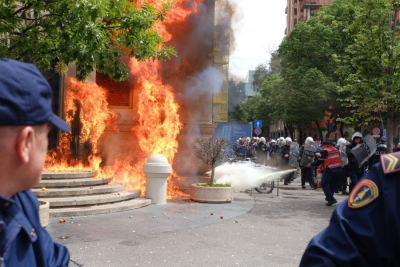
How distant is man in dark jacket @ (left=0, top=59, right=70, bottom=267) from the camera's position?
1.38 meters

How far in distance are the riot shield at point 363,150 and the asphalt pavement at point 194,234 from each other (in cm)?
194

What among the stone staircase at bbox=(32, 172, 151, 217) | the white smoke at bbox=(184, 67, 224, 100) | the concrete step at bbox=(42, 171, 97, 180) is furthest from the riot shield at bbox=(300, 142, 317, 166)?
the concrete step at bbox=(42, 171, 97, 180)

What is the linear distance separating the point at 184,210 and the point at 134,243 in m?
3.52

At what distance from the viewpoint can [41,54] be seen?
7.55 m

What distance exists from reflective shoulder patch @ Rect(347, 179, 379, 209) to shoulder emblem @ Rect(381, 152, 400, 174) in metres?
0.06

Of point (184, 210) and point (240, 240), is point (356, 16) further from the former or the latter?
point (240, 240)

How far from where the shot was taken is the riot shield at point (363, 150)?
13070mm

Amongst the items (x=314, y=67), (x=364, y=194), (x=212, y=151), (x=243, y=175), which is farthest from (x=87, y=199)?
(x=314, y=67)

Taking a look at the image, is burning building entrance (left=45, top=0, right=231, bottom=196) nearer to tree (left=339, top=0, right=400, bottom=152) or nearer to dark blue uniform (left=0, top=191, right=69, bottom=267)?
tree (left=339, top=0, right=400, bottom=152)

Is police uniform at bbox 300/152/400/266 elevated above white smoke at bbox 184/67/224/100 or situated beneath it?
situated beneath

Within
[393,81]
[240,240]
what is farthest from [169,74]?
[240,240]

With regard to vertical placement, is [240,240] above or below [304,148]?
below

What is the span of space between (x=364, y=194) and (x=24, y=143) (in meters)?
1.03

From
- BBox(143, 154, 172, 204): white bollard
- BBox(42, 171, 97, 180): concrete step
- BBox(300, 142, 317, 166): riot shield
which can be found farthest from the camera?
BBox(300, 142, 317, 166): riot shield
